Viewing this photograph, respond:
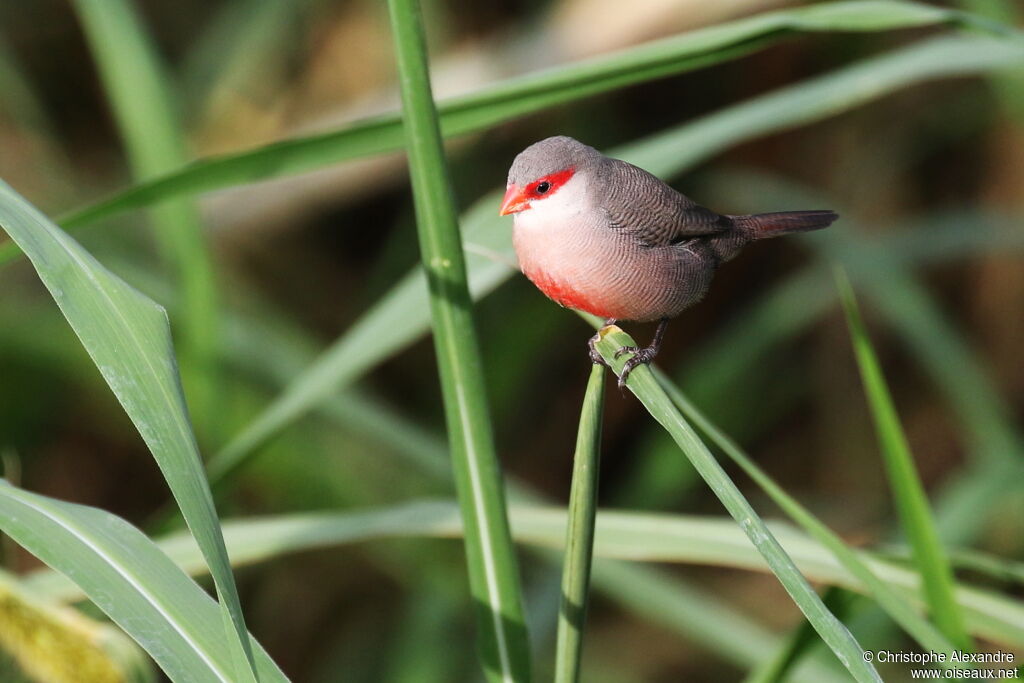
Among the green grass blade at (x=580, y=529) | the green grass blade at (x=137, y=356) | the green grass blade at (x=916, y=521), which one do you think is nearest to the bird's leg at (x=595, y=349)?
the green grass blade at (x=580, y=529)

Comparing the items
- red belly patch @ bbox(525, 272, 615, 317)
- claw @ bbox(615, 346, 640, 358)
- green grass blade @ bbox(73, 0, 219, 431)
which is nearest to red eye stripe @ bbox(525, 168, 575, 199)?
red belly patch @ bbox(525, 272, 615, 317)

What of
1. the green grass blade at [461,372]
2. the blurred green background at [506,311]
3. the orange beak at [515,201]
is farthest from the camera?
the blurred green background at [506,311]

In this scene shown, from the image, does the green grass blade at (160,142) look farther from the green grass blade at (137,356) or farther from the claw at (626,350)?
the claw at (626,350)

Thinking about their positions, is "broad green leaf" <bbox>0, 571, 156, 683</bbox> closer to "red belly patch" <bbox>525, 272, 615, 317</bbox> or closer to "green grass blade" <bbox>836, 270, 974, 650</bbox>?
"red belly patch" <bbox>525, 272, 615, 317</bbox>

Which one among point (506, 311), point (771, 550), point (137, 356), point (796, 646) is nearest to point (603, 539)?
point (796, 646)

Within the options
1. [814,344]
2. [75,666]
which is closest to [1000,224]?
[814,344]

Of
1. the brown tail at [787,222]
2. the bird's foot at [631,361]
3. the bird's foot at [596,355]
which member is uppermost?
the brown tail at [787,222]
